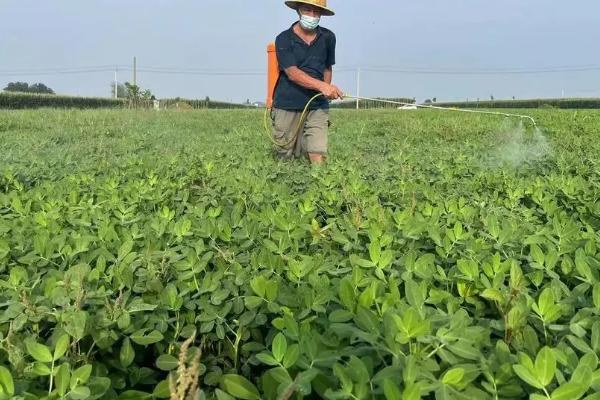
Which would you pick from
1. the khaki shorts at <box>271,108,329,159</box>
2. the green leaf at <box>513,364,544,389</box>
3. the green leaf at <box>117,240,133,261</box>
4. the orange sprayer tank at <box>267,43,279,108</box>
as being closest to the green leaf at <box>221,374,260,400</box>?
the green leaf at <box>513,364,544,389</box>

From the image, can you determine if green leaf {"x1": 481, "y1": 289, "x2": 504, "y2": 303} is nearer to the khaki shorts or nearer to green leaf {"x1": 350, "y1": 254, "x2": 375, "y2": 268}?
green leaf {"x1": 350, "y1": 254, "x2": 375, "y2": 268}

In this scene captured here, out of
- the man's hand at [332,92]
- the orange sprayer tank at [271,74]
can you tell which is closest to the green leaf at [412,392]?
the man's hand at [332,92]

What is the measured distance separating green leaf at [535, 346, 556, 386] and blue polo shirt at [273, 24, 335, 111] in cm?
522

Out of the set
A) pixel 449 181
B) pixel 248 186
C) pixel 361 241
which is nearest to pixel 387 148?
pixel 449 181

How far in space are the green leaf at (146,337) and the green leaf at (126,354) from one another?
0.8 inches

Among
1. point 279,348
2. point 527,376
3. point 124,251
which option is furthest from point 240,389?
point 124,251

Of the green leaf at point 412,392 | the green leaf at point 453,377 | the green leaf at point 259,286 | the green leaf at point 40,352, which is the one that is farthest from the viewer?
the green leaf at point 259,286

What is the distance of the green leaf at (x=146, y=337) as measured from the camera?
4.63 feet

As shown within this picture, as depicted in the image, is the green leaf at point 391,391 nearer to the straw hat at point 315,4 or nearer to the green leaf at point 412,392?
the green leaf at point 412,392

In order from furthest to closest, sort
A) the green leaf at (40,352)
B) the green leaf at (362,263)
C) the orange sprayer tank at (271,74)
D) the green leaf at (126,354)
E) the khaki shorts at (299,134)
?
the orange sprayer tank at (271,74)
the khaki shorts at (299,134)
the green leaf at (362,263)
the green leaf at (126,354)
the green leaf at (40,352)

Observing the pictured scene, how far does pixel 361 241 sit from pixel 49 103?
1553 inches

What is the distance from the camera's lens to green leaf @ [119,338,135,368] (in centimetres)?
139

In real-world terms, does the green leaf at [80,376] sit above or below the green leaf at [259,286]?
below

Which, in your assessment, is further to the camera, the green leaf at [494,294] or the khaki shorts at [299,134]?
the khaki shorts at [299,134]
